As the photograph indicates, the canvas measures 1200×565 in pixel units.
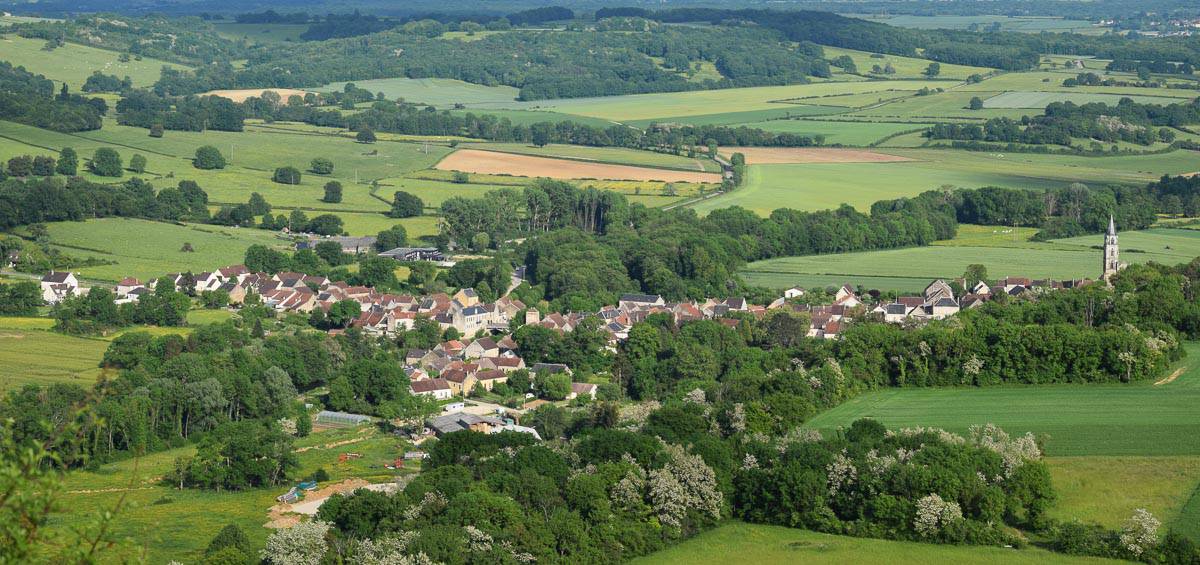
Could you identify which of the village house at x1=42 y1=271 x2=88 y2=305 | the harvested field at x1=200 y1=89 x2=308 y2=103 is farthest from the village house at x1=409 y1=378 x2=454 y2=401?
the harvested field at x1=200 y1=89 x2=308 y2=103

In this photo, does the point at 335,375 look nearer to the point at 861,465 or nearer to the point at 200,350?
the point at 200,350

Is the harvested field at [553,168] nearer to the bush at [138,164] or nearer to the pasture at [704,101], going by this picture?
the bush at [138,164]

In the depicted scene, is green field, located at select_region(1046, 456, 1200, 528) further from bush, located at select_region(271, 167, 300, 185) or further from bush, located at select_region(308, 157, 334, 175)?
bush, located at select_region(308, 157, 334, 175)

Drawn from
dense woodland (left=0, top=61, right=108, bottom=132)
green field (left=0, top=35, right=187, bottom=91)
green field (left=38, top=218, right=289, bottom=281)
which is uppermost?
green field (left=0, top=35, right=187, bottom=91)

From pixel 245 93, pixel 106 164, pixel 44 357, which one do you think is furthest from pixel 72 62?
pixel 44 357

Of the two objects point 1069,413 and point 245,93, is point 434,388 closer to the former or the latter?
point 1069,413

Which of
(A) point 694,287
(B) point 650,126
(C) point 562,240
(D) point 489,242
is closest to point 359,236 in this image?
(D) point 489,242
